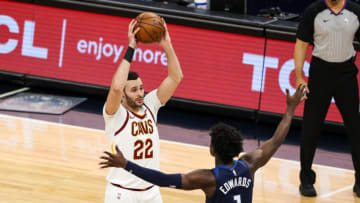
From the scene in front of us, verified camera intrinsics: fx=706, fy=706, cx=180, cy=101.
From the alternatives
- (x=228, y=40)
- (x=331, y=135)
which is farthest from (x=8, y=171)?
(x=331, y=135)

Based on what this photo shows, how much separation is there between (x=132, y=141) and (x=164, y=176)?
42.1 inches

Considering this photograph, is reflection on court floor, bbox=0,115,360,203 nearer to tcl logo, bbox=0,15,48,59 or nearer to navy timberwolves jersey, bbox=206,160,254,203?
tcl logo, bbox=0,15,48,59

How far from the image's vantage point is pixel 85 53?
33.4 feet

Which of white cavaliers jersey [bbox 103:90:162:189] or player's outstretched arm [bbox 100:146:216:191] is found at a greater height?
player's outstretched arm [bbox 100:146:216:191]

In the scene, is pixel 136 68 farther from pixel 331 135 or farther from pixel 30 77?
pixel 331 135

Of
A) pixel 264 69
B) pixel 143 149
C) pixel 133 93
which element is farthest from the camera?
pixel 264 69

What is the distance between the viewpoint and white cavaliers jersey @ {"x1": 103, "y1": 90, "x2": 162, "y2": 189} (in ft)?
17.2

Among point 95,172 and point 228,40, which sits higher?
A: point 228,40

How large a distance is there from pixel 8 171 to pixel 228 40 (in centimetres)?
351

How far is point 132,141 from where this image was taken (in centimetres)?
524

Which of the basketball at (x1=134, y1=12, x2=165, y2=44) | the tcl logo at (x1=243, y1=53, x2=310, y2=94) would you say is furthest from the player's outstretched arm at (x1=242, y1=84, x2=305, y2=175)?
the tcl logo at (x1=243, y1=53, x2=310, y2=94)

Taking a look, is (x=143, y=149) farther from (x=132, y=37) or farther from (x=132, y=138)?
(x=132, y=37)

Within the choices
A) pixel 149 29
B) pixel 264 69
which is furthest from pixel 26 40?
pixel 149 29

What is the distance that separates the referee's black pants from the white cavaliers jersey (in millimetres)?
2548
